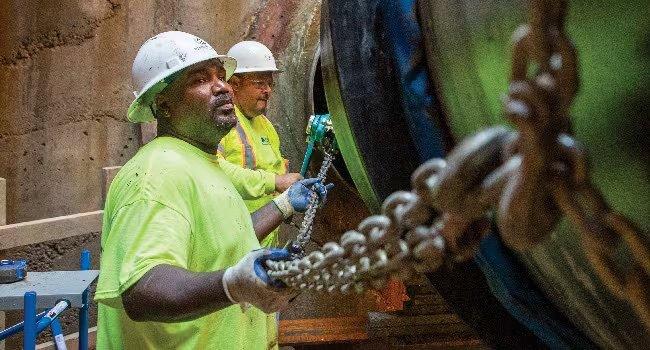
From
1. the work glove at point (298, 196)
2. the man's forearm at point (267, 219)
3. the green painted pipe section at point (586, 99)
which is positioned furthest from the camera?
the work glove at point (298, 196)

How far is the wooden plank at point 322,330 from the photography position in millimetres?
4738

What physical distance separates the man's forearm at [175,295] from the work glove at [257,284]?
0.17 ft

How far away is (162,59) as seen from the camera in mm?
2547

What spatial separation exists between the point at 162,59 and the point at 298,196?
126cm

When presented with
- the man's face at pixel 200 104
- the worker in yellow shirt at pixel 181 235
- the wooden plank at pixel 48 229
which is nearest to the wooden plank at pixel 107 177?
the wooden plank at pixel 48 229

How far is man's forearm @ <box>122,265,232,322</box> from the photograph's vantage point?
1.82 metres

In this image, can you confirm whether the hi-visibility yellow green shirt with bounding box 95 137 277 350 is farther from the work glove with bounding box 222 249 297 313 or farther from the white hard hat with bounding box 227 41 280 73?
the white hard hat with bounding box 227 41 280 73

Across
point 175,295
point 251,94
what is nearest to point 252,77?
point 251,94

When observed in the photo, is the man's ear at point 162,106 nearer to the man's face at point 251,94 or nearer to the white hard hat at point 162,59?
the white hard hat at point 162,59

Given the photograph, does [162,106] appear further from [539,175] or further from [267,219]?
[539,175]

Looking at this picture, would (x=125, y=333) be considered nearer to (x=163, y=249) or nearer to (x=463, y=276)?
(x=163, y=249)

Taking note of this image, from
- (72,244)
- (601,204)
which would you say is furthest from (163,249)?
(72,244)

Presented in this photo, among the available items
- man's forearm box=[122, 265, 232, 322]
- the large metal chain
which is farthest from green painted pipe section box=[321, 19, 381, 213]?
the large metal chain

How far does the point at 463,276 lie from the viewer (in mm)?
1442
